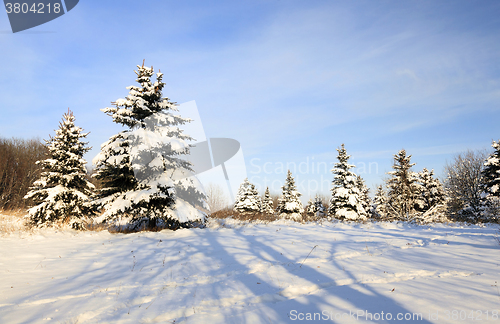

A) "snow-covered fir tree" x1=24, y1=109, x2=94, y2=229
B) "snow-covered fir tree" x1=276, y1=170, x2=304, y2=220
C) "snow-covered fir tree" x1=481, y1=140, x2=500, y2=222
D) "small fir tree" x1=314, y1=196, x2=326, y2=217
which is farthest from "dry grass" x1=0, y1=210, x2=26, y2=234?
"small fir tree" x1=314, y1=196, x2=326, y2=217

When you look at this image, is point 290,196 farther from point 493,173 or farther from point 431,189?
point 431,189

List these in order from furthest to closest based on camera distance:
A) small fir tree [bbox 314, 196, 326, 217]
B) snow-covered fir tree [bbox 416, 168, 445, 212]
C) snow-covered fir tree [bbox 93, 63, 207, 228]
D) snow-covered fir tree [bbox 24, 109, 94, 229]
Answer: small fir tree [bbox 314, 196, 326, 217]
snow-covered fir tree [bbox 416, 168, 445, 212]
snow-covered fir tree [bbox 24, 109, 94, 229]
snow-covered fir tree [bbox 93, 63, 207, 228]

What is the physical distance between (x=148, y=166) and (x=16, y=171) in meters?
33.8

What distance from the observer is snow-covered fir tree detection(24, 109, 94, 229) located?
47.0 feet

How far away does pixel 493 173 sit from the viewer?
2681 cm

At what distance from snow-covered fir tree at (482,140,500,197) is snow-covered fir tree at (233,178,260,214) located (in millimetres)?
26307

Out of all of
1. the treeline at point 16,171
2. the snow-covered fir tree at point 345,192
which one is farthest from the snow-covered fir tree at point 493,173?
the treeline at point 16,171

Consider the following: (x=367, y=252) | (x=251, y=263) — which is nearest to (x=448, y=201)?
(x=367, y=252)

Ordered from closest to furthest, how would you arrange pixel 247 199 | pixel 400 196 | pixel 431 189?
pixel 400 196 → pixel 247 199 → pixel 431 189

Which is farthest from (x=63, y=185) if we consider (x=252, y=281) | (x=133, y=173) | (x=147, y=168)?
(x=252, y=281)

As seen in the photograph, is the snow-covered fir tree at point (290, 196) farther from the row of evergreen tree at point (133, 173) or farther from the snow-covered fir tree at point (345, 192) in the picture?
the row of evergreen tree at point (133, 173)

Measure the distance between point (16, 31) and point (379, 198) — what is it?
172 ft

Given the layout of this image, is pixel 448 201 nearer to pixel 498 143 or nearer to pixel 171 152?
pixel 498 143

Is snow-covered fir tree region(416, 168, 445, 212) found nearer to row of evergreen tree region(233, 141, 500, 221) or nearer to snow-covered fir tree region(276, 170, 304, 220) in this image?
row of evergreen tree region(233, 141, 500, 221)
